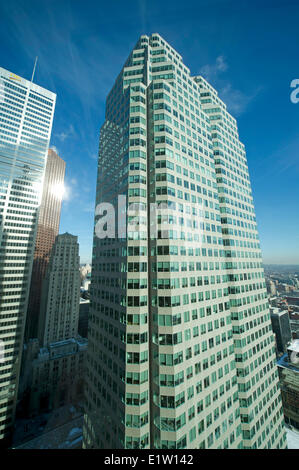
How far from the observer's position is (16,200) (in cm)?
10512

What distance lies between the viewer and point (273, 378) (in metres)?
55.8

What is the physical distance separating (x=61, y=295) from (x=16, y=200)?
7383 centimetres

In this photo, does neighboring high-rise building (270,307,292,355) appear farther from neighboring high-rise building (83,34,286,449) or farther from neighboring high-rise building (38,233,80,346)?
neighboring high-rise building (38,233,80,346)

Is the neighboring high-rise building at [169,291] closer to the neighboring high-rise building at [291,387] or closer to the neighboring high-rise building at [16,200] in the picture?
the neighboring high-rise building at [16,200]

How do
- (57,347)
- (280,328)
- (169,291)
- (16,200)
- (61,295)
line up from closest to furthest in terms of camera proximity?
(169,291)
(16,200)
(57,347)
(61,295)
(280,328)

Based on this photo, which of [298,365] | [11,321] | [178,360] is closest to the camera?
[178,360]

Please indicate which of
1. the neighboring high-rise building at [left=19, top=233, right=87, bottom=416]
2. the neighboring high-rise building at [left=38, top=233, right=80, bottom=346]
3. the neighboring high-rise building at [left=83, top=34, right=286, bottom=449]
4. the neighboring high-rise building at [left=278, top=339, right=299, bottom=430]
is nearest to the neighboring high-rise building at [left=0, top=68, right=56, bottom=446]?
the neighboring high-rise building at [left=19, top=233, right=87, bottom=416]

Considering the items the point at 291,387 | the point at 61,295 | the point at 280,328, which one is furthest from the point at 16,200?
the point at 280,328

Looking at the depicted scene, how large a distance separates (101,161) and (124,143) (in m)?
17.5

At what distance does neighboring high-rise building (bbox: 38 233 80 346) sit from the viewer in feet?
436

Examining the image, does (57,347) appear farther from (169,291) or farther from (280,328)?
(280,328)

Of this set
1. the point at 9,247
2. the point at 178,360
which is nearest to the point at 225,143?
the point at 178,360
